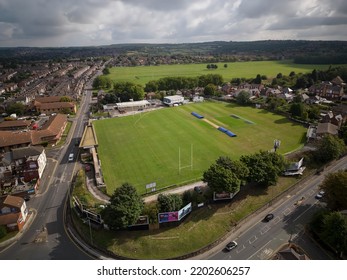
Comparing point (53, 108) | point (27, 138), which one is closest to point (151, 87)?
point (53, 108)

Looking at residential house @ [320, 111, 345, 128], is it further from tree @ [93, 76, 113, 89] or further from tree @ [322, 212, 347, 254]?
tree @ [93, 76, 113, 89]

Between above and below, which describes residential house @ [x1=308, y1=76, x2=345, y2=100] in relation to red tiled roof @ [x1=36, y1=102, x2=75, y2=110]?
above

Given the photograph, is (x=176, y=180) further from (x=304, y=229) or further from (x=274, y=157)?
(x=304, y=229)

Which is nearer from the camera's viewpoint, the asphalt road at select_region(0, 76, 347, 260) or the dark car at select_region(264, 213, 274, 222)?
the asphalt road at select_region(0, 76, 347, 260)

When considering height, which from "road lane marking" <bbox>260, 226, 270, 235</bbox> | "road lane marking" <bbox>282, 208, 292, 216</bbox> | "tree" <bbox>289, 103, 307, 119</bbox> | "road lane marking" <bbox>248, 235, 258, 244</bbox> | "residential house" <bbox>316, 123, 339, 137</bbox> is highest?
"tree" <bbox>289, 103, 307, 119</bbox>

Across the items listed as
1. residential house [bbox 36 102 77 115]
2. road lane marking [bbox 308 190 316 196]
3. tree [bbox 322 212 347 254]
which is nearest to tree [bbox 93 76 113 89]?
residential house [bbox 36 102 77 115]

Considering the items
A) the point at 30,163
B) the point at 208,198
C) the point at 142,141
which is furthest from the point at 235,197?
the point at 30,163
